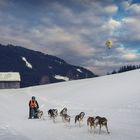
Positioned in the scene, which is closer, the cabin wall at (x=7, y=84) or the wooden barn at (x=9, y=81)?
the cabin wall at (x=7, y=84)

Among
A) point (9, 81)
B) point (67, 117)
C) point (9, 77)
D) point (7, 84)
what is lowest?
point (67, 117)

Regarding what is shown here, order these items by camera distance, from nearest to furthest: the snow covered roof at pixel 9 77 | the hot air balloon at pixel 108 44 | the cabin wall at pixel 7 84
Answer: the hot air balloon at pixel 108 44 → the cabin wall at pixel 7 84 → the snow covered roof at pixel 9 77

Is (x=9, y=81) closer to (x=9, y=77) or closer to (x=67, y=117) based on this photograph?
(x=9, y=77)

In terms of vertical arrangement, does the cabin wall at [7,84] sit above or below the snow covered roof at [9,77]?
below

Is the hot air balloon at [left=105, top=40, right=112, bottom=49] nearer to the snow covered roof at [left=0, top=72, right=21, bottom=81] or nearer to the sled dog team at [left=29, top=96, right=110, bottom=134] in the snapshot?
the sled dog team at [left=29, top=96, right=110, bottom=134]

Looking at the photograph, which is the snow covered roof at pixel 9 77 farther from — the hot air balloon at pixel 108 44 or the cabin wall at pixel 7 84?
the hot air balloon at pixel 108 44

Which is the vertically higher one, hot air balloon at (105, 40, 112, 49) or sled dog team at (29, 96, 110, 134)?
hot air balloon at (105, 40, 112, 49)

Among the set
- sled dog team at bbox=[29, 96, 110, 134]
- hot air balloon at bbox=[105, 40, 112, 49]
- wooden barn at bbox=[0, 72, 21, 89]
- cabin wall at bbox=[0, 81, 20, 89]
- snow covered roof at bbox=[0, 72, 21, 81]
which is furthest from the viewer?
snow covered roof at bbox=[0, 72, 21, 81]

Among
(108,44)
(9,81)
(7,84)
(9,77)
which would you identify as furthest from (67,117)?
(9,77)

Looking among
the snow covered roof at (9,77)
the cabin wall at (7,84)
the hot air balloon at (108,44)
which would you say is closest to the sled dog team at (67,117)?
the hot air balloon at (108,44)

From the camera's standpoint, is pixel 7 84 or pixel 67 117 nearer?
pixel 67 117

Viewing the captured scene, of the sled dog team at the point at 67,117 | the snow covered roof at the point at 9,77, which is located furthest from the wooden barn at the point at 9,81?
the sled dog team at the point at 67,117

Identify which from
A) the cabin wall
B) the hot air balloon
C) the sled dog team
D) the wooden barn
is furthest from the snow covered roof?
the sled dog team

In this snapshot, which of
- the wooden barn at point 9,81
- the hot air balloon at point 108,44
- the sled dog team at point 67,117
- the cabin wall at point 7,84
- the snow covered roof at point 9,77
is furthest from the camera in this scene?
the snow covered roof at point 9,77
